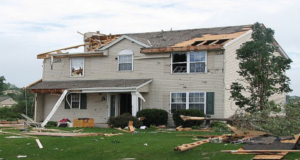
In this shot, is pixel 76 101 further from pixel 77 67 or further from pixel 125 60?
pixel 125 60

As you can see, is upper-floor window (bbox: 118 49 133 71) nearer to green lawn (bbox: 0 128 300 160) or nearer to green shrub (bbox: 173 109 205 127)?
green shrub (bbox: 173 109 205 127)

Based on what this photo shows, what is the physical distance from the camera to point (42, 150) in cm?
1280

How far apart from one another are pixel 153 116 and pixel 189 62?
355 cm

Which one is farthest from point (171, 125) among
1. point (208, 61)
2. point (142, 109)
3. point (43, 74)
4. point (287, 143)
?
point (287, 143)

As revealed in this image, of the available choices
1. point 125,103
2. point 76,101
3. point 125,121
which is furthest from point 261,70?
point 76,101

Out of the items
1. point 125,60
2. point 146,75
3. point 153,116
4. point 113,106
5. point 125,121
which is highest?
point 125,60

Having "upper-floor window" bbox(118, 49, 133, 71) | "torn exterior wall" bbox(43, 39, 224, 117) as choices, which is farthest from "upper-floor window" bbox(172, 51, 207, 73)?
"upper-floor window" bbox(118, 49, 133, 71)

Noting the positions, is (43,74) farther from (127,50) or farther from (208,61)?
(208,61)

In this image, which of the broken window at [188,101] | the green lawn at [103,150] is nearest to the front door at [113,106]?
the broken window at [188,101]

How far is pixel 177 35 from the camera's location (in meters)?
26.3

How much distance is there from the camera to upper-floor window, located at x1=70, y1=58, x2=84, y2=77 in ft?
85.0

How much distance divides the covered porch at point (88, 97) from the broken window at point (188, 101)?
1666 millimetres

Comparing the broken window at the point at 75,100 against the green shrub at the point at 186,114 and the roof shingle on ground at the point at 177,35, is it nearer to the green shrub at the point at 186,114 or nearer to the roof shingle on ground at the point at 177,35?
the roof shingle on ground at the point at 177,35

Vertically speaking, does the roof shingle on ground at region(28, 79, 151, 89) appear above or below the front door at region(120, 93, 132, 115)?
above
